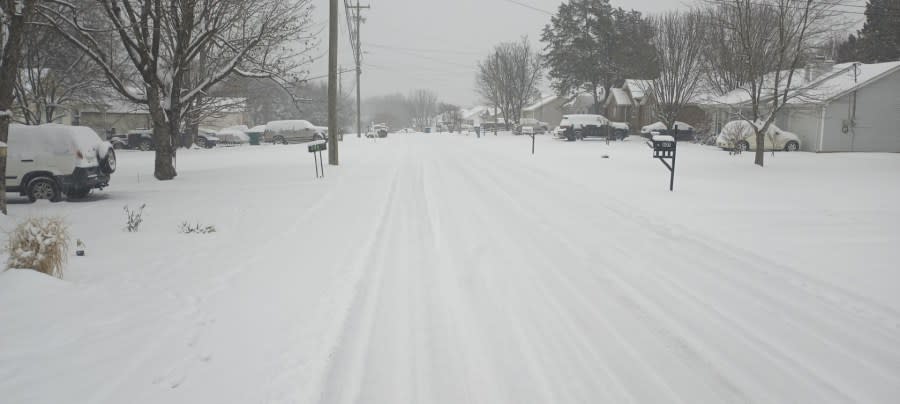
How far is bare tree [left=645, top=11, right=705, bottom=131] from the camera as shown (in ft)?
120

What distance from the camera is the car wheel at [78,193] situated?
12317 mm

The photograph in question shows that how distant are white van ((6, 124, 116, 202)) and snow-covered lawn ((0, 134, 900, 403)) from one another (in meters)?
3.15

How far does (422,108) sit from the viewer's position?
15725cm

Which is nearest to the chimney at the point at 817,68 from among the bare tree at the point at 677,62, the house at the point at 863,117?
the house at the point at 863,117

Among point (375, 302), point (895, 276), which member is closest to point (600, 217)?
point (895, 276)

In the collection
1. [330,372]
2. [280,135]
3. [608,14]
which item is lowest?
[330,372]

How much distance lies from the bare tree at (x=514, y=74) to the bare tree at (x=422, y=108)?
245 ft

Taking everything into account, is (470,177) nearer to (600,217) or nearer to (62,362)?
Answer: (600,217)

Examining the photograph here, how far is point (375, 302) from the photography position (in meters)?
5.21

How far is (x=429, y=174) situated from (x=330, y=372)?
44.1 feet

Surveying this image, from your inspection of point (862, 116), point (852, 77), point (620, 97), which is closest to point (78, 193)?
point (862, 116)

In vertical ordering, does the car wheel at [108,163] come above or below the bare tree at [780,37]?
below

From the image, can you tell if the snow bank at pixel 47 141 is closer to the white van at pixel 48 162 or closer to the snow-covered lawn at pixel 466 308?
the white van at pixel 48 162

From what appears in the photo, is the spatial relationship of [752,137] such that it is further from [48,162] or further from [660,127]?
[48,162]
